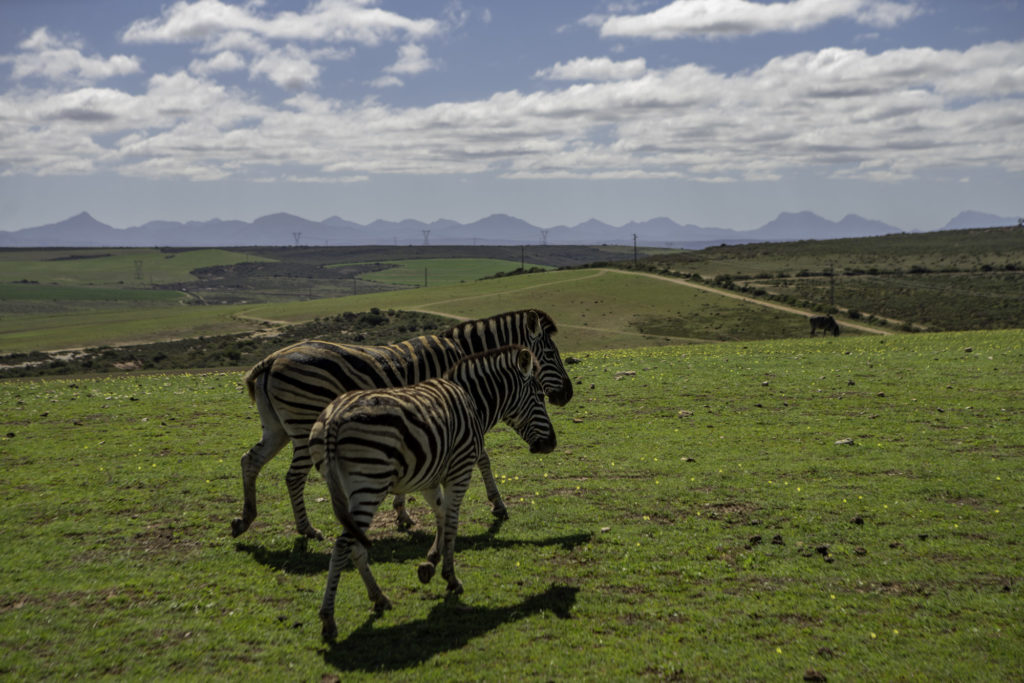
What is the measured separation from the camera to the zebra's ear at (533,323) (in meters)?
13.7

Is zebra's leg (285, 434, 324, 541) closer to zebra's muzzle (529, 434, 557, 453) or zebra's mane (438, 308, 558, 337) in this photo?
zebra's mane (438, 308, 558, 337)

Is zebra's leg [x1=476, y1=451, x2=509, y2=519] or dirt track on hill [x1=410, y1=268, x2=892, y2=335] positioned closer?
zebra's leg [x1=476, y1=451, x2=509, y2=519]

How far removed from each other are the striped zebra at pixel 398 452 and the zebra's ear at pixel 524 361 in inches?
22.9

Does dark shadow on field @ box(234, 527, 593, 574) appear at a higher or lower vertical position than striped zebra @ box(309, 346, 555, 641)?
lower

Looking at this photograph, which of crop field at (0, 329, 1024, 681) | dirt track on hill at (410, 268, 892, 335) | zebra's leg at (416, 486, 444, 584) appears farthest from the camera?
dirt track on hill at (410, 268, 892, 335)

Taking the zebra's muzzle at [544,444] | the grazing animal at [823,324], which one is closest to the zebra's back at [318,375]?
the zebra's muzzle at [544,444]

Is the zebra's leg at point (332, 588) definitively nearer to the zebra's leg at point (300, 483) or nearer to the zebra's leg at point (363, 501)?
the zebra's leg at point (363, 501)

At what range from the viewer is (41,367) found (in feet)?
191

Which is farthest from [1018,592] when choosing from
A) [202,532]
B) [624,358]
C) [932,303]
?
[932,303]

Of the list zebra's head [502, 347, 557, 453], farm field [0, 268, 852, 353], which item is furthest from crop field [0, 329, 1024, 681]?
farm field [0, 268, 852, 353]

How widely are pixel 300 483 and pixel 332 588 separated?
10.4 feet

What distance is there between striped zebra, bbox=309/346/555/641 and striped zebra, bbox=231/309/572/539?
1526 mm

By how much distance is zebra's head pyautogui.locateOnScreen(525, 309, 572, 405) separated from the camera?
1386cm

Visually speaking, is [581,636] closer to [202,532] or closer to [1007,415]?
[202,532]
